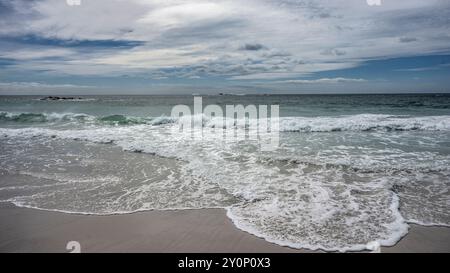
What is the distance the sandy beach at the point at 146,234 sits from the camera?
3688 mm

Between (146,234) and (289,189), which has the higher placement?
(289,189)

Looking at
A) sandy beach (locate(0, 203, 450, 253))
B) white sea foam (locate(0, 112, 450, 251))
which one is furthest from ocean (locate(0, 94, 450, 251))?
sandy beach (locate(0, 203, 450, 253))

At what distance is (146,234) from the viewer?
402cm
